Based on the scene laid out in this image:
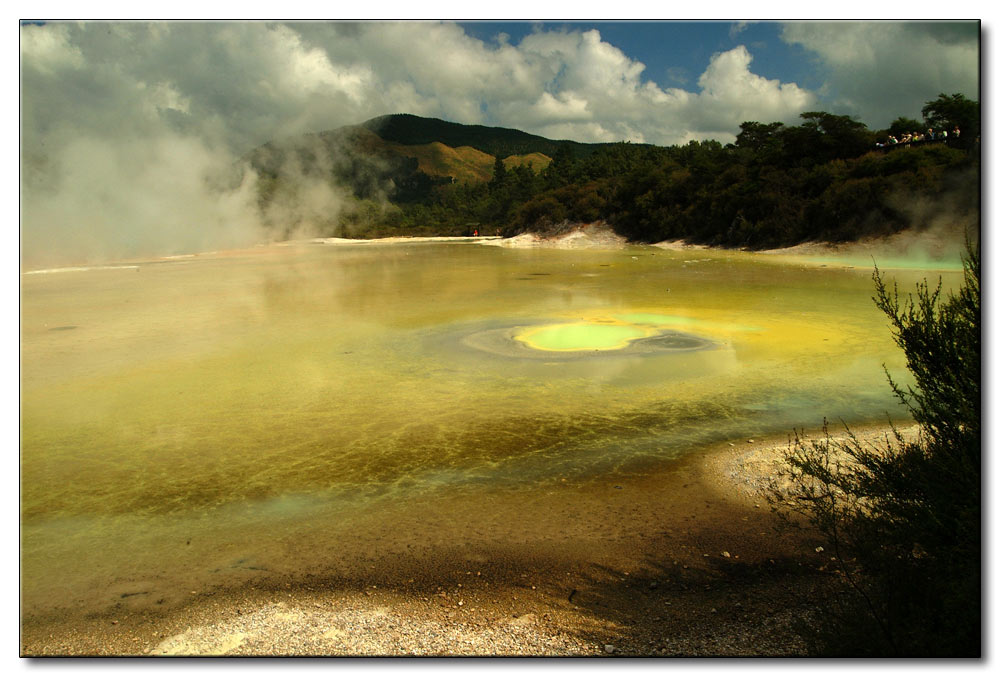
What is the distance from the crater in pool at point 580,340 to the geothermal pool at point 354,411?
0.31 feet

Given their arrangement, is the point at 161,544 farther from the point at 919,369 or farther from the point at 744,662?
the point at 919,369

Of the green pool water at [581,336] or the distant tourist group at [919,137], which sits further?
the distant tourist group at [919,137]

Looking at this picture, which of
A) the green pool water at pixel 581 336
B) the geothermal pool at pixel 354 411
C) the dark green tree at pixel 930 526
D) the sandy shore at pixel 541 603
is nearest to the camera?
the dark green tree at pixel 930 526

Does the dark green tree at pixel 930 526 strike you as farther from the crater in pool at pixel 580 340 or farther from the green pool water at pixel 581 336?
the green pool water at pixel 581 336

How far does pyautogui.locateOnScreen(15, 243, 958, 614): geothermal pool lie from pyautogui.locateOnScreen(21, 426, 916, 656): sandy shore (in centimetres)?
38

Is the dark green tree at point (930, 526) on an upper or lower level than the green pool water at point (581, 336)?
upper

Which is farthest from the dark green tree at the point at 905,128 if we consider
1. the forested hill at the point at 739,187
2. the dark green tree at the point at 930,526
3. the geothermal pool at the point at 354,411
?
the dark green tree at the point at 930,526

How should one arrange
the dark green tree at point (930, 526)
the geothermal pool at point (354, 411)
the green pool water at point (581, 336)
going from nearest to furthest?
the dark green tree at point (930, 526), the geothermal pool at point (354, 411), the green pool water at point (581, 336)

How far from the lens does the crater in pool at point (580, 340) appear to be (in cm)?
1332

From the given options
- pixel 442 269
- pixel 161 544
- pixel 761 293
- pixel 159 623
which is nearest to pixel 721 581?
pixel 159 623

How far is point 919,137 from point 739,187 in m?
13.0

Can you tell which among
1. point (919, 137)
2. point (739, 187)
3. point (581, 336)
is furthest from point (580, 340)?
point (739, 187)

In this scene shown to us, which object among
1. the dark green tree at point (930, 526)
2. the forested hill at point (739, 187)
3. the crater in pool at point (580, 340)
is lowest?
the crater in pool at point (580, 340)

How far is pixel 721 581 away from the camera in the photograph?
4.83 m
